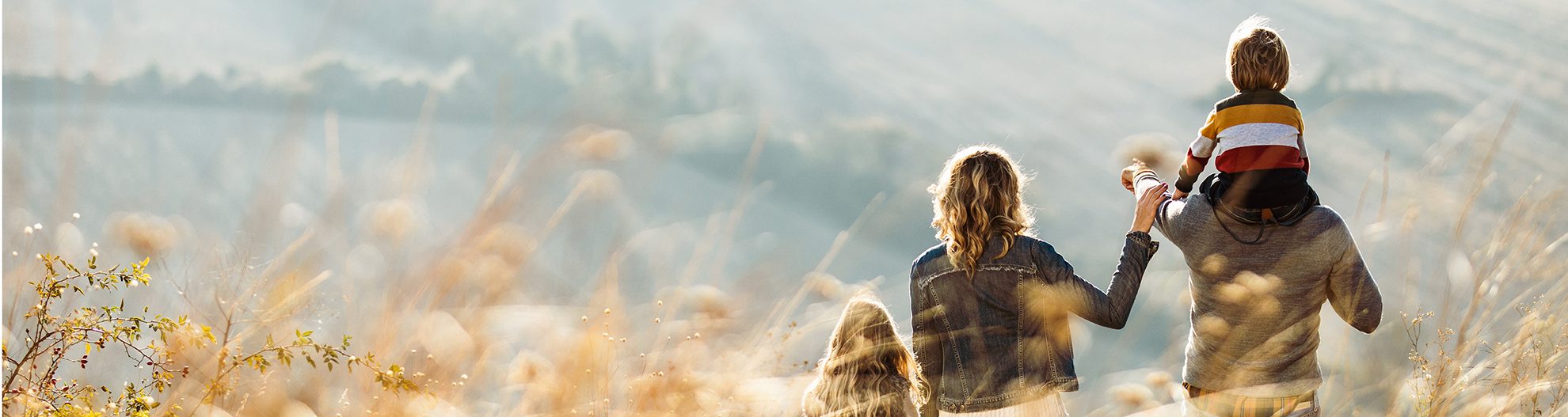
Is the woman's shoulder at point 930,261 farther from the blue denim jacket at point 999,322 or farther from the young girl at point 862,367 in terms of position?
the young girl at point 862,367

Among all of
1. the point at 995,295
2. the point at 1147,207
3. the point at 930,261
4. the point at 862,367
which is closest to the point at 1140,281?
the point at 1147,207

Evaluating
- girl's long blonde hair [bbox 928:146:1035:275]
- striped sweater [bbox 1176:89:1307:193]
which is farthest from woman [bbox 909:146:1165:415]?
striped sweater [bbox 1176:89:1307:193]

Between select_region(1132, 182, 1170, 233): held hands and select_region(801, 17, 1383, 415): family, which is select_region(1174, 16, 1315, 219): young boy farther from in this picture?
select_region(1132, 182, 1170, 233): held hands

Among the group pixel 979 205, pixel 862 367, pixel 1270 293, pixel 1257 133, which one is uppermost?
pixel 979 205

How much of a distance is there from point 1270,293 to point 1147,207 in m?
0.29

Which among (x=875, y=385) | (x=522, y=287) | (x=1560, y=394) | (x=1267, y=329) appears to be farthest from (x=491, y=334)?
(x=1560, y=394)

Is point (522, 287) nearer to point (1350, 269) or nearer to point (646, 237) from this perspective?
point (646, 237)

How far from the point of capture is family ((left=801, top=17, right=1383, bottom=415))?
203cm

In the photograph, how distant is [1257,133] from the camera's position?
1983mm

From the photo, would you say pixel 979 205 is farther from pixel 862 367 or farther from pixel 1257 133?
pixel 1257 133

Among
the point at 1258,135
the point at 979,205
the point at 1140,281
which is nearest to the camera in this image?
the point at 1258,135

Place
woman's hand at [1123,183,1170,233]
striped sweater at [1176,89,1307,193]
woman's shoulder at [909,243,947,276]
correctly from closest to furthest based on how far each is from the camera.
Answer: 1. striped sweater at [1176,89,1307,193]
2. woman's hand at [1123,183,1170,233]
3. woman's shoulder at [909,243,947,276]

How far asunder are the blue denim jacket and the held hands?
5 cm

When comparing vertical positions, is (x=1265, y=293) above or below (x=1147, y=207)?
below
